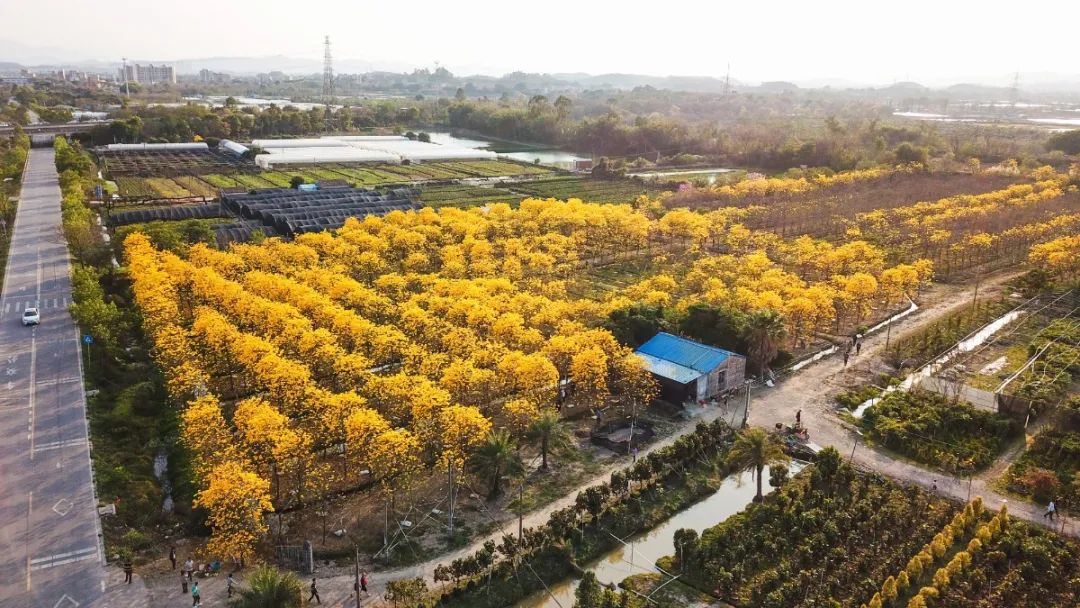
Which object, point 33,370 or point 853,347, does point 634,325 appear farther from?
point 33,370

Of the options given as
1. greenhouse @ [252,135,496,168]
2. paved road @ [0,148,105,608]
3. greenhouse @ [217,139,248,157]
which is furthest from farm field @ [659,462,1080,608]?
greenhouse @ [217,139,248,157]

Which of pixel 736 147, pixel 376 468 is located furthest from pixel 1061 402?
pixel 736 147

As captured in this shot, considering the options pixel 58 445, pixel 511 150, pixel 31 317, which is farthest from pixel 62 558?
pixel 511 150

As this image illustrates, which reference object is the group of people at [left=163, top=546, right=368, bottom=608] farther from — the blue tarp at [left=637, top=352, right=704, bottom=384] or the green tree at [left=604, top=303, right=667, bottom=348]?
the green tree at [left=604, top=303, right=667, bottom=348]

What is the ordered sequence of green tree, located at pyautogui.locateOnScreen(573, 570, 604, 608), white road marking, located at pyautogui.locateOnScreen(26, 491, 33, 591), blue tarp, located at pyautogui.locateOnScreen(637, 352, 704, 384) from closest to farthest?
green tree, located at pyautogui.locateOnScreen(573, 570, 604, 608) → white road marking, located at pyautogui.locateOnScreen(26, 491, 33, 591) → blue tarp, located at pyautogui.locateOnScreen(637, 352, 704, 384)

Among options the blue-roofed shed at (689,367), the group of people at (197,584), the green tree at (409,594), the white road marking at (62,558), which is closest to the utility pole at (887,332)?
the blue-roofed shed at (689,367)

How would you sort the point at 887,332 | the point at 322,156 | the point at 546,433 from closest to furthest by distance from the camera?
the point at 546,433, the point at 887,332, the point at 322,156

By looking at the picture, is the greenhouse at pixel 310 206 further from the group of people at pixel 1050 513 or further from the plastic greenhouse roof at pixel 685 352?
the group of people at pixel 1050 513
